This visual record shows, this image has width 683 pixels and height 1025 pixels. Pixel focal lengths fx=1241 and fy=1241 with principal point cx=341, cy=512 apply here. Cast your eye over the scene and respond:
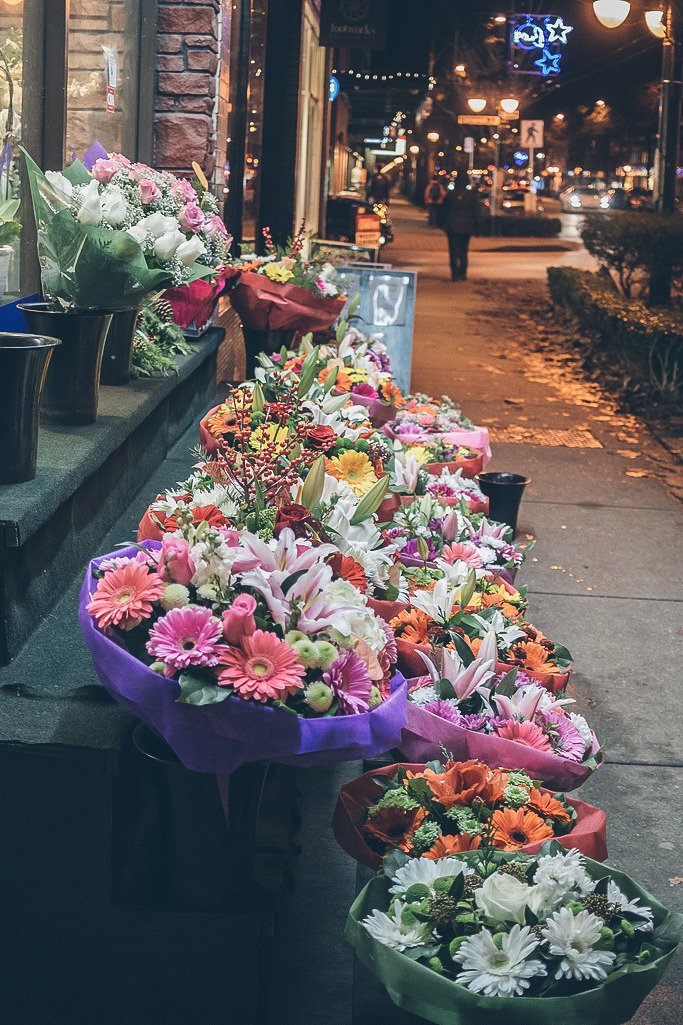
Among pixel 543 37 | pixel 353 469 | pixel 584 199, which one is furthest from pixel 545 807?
pixel 584 199

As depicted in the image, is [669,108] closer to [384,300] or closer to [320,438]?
[384,300]

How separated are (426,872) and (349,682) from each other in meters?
0.39

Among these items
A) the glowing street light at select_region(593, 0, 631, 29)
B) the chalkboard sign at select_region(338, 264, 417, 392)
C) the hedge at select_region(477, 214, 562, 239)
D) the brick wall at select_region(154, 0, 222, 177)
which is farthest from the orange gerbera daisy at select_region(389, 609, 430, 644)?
the hedge at select_region(477, 214, 562, 239)

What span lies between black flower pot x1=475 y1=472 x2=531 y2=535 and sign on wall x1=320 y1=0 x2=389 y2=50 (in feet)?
29.2

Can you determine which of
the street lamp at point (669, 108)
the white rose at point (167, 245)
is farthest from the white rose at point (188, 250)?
the street lamp at point (669, 108)

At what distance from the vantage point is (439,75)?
50938mm

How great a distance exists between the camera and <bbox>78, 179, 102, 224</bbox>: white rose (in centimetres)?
325

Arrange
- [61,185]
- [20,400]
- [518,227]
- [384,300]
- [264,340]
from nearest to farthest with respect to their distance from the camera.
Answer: [20,400], [61,185], [264,340], [384,300], [518,227]

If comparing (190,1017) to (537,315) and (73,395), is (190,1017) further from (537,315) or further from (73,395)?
(537,315)

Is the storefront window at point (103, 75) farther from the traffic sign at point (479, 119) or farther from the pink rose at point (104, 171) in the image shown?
the traffic sign at point (479, 119)

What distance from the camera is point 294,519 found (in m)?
2.47

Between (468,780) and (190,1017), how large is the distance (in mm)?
734

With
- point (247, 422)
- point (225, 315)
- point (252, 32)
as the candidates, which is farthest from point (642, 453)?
point (247, 422)

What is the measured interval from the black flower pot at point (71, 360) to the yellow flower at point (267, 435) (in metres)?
0.50
